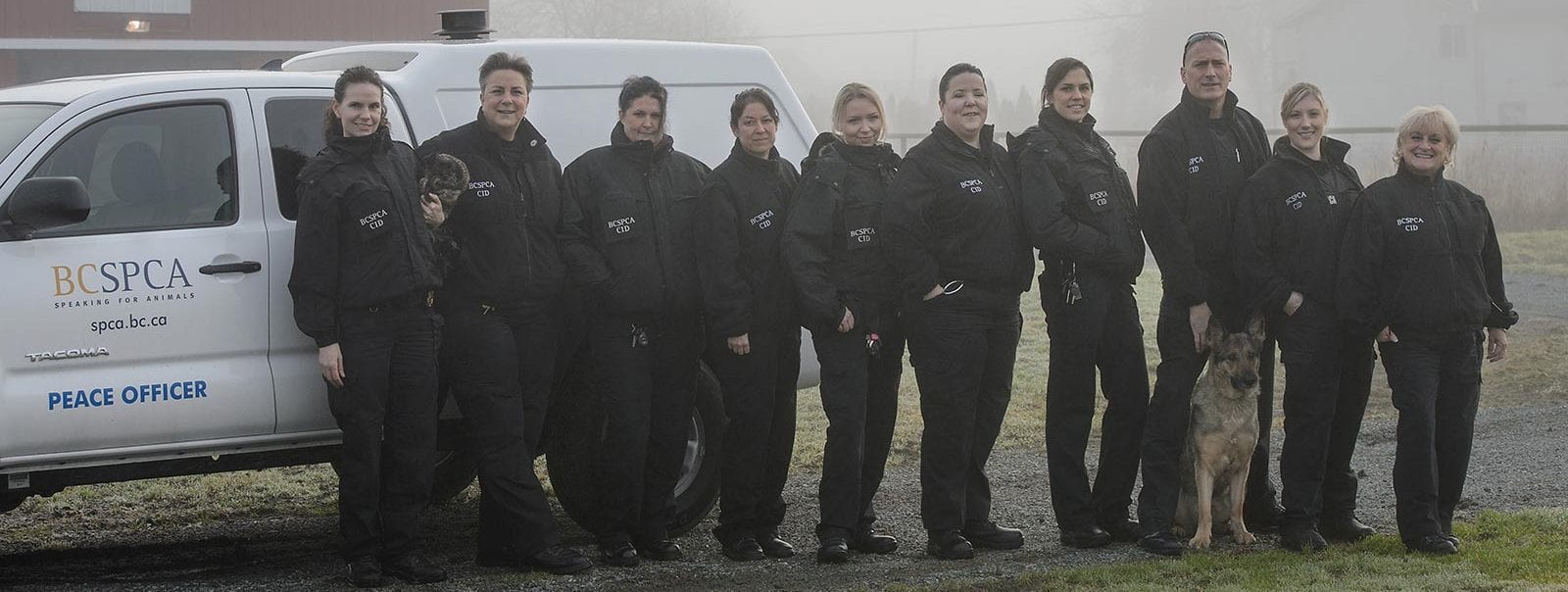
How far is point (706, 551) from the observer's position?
674cm

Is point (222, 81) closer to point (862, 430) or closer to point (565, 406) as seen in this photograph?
point (565, 406)

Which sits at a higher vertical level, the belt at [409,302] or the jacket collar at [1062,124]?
the jacket collar at [1062,124]

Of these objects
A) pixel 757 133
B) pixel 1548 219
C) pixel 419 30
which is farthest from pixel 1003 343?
pixel 419 30

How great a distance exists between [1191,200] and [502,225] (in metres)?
2.67

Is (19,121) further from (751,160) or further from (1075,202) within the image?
(1075,202)

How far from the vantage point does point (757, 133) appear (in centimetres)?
632

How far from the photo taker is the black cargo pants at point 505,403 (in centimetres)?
601

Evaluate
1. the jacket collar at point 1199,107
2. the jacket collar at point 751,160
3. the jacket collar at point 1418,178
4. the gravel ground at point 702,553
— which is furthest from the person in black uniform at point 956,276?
the jacket collar at point 1418,178

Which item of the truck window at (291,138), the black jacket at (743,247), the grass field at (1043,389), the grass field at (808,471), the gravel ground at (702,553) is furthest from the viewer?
the grass field at (1043,389)

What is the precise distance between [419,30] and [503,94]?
19190 mm

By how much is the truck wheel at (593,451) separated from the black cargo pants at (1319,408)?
2.30 meters

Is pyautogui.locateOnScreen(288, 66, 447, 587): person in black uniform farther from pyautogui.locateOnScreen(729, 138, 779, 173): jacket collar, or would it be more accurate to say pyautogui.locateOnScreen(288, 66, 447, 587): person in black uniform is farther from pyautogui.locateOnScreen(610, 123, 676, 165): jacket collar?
pyautogui.locateOnScreen(729, 138, 779, 173): jacket collar

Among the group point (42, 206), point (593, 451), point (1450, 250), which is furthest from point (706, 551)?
point (1450, 250)

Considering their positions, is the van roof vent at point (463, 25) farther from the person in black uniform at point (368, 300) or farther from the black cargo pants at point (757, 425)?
the black cargo pants at point (757, 425)
